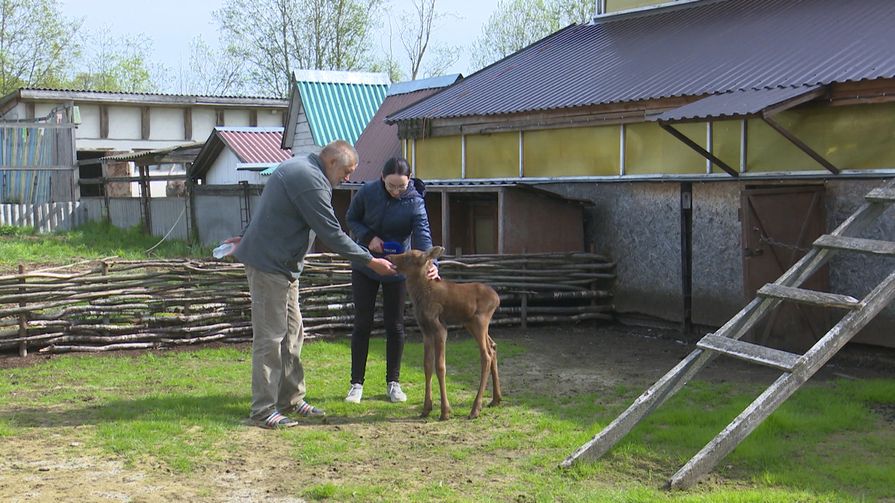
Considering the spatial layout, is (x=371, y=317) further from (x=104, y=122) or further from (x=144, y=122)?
(x=144, y=122)

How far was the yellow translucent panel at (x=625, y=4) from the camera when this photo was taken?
15258 millimetres

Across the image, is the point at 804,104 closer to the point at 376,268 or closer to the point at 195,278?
the point at 376,268

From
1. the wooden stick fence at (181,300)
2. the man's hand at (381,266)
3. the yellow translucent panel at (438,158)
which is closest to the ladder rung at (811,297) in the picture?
the man's hand at (381,266)

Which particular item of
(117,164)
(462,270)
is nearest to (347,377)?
(462,270)

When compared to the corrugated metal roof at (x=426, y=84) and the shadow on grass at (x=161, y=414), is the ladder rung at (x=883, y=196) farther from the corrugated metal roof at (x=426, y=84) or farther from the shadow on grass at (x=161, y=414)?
the corrugated metal roof at (x=426, y=84)

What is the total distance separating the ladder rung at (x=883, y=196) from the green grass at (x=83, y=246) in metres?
14.3

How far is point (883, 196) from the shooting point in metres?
7.18

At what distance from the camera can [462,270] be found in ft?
37.8

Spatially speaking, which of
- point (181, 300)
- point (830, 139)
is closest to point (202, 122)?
point (181, 300)

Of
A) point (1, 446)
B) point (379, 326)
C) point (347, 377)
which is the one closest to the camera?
point (1, 446)

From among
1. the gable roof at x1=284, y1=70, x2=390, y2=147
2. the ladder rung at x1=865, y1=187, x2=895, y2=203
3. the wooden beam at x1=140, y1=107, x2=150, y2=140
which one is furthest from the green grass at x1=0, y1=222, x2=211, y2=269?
the ladder rung at x1=865, y1=187, x2=895, y2=203

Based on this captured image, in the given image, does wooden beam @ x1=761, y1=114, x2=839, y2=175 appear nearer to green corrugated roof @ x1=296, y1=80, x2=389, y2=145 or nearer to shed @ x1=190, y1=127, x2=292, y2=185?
green corrugated roof @ x1=296, y1=80, x2=389, y2=145

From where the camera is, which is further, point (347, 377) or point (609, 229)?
point (609, 229)

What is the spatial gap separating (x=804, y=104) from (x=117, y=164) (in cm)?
2379
